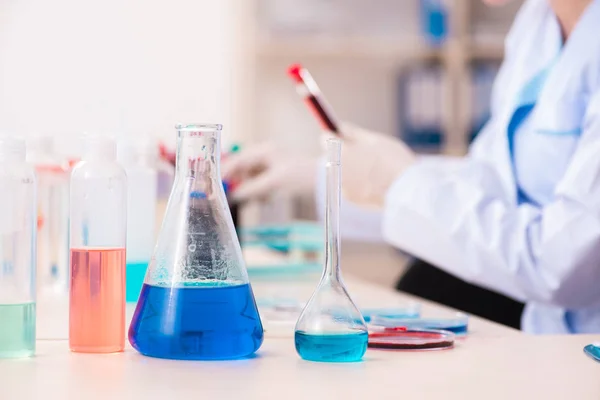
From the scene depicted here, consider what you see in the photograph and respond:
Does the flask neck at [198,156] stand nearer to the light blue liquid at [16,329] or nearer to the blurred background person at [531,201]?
the light blue liquid at [16,329]

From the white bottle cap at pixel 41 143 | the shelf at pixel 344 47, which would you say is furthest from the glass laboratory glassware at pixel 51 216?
the shelf at pixel 344 47

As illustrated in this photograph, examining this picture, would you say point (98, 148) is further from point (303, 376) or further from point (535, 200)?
point (535, 200)

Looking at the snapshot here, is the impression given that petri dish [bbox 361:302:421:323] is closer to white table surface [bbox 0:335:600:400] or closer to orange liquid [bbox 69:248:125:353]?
white table surface [bbox 0:335:600:400]

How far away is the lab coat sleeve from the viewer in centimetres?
118

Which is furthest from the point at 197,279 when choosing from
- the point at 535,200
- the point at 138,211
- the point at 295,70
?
the point at 535,200

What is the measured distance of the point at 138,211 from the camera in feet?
3.54

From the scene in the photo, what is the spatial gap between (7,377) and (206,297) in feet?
0.52

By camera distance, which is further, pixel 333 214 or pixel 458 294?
pixel 458 294

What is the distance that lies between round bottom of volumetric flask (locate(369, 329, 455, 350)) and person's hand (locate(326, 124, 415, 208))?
90cm

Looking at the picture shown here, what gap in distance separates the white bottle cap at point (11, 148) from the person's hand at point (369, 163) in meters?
1.03

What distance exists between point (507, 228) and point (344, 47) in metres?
2.29

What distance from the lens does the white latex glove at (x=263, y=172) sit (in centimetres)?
180

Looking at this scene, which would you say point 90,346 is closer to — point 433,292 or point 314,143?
point 433,292

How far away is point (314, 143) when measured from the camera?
366cm
